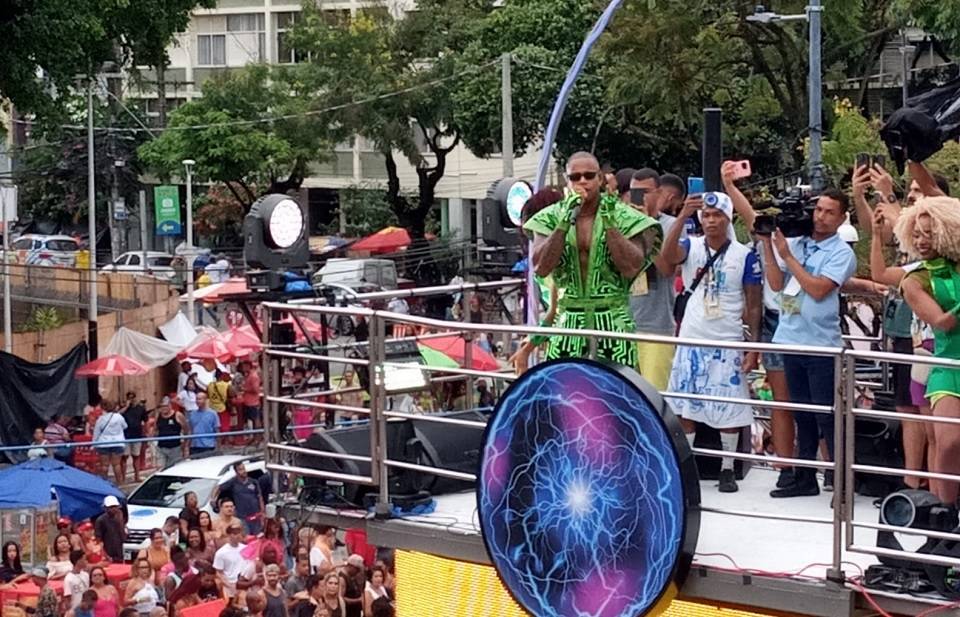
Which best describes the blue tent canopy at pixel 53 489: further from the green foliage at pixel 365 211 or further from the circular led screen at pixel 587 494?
the green foliage at pixel 365 211

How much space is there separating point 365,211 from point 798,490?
4732 cm

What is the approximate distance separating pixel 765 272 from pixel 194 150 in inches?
1715

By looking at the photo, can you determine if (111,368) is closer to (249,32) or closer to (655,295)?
(655,295)

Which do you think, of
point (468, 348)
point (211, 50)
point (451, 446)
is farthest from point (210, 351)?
point (211, 50)

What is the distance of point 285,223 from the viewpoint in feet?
34.5

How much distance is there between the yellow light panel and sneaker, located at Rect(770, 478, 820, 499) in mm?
1398

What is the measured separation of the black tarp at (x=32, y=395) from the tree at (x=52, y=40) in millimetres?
3870

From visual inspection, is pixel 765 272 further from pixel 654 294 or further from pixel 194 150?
pixel 194 150

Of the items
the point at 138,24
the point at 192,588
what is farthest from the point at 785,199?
the point at 138,24

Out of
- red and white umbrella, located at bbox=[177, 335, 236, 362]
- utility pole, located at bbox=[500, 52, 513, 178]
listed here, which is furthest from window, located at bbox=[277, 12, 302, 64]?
red and white umbrella, located at bbox=[177, 335, 236, 362]

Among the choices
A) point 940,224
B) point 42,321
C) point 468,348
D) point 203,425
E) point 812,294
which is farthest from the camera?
point 42,321

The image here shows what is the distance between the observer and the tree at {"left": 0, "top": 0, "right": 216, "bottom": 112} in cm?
2306

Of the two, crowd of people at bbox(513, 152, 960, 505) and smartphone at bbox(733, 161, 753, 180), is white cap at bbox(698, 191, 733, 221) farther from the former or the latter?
smartphone at bbox(733, 161, 753, 180)

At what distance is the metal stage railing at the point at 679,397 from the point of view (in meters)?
5.91
